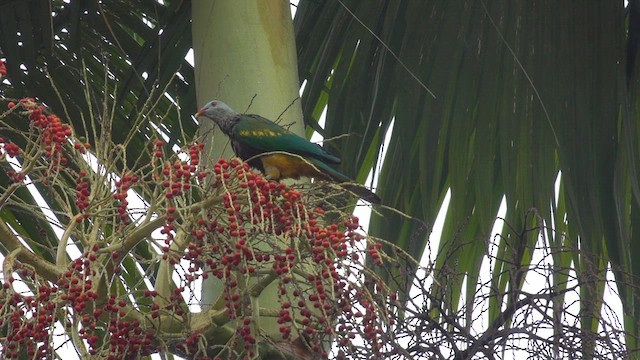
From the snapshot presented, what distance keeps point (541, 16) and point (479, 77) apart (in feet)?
0.83

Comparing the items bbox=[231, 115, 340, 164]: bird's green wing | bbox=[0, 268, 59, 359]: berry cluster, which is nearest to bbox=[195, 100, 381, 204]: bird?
bbox=[231, 115, 340, 164]: bird's green wing

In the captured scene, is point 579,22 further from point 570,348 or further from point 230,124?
point 570,348

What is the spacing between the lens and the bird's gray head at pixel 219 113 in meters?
2.94

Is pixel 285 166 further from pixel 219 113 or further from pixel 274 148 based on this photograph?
pixel 219 113

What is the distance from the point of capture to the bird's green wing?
3033mm

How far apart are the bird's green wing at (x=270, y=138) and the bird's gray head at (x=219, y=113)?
0.03 meters

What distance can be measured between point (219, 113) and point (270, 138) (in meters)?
0.27

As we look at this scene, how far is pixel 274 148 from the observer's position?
3312mm

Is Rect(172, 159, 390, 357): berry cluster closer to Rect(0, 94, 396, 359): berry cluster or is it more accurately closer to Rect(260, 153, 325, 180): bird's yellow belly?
Rect(0, 94, 396, 359): berry cluster

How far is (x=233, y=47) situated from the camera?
9.80ft

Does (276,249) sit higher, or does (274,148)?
(274,148)

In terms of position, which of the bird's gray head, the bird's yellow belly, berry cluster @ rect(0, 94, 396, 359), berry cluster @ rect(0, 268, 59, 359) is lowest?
berry cluster @ rect(0, 268, 59, 359)

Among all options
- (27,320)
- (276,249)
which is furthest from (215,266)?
(27,320)

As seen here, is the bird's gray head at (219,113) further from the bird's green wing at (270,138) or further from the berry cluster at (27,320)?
the berry cluster at (27,320)
